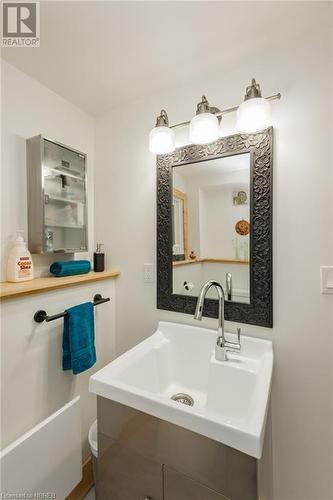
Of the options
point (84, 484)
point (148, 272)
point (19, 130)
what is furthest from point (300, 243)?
point (84, 484)

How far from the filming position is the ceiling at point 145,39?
2.86 ft

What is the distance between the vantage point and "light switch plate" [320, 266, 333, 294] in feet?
3.11

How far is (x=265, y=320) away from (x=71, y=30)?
151 cm

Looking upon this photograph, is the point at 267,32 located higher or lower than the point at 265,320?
higher

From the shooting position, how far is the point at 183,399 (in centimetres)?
108

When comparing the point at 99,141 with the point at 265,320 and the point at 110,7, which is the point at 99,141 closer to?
the point at 110,7

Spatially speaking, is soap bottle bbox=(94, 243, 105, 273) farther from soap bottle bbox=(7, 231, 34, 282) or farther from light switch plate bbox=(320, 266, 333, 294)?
light switch plate bbox=(320, 266, 333, 294)

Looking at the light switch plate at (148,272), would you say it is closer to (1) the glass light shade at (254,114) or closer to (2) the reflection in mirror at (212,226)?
(2) the reflection in mirror at (212,226)

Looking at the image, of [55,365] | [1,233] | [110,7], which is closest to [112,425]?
[55,365]

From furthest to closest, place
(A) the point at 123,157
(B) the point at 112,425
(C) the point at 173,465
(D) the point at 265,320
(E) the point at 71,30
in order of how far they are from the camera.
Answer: (A) the point at 123,157 < (D) the point at 265,320 < (E) the point at 71,30 < (B) the point at 112,425 < (C) the point at 173,465

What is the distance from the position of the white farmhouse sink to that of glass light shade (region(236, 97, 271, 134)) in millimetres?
954

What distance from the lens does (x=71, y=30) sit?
949mm

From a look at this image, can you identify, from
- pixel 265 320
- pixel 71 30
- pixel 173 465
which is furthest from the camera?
pixel 265 320

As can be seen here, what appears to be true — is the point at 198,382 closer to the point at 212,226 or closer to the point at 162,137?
the point at 212,226
